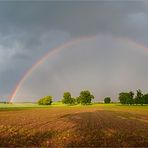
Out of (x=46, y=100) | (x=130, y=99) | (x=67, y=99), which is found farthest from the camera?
(x=130, y=99)

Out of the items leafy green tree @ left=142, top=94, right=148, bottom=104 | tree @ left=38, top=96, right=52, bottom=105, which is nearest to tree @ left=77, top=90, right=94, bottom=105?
tree @ left=38, top=96, right=52, bottom=105

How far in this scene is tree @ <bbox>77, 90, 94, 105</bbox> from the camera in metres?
190

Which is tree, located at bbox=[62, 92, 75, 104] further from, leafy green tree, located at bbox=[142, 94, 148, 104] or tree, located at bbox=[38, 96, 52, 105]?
leafy green tree, located at bbox=[142, 94, 148, 104]

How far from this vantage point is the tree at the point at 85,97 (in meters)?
190

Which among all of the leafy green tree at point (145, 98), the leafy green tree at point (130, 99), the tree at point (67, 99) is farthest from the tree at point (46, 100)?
the leafy green tree at point (145, 98)

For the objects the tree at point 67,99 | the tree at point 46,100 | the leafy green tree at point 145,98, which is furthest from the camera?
the tree at point 67,99

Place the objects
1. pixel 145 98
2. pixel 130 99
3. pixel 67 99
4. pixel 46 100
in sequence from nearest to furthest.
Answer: pixel 46 100 → pixel 145 98 → pixel 67 99 → pixel 130 99

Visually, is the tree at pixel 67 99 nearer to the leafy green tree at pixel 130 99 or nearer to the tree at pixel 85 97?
the tree at pixel 85 97

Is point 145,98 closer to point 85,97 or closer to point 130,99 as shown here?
point 130,99

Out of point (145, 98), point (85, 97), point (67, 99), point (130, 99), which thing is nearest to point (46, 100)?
point (67, 99)

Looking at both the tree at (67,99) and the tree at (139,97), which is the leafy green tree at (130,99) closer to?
the tree at (139,97)

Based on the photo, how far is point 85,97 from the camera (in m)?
191

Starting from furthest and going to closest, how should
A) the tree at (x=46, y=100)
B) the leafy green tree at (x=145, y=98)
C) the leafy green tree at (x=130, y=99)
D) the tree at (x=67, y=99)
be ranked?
the leafy green tree at (x=130, y=99), the tree at (x=67, y=99), the leafy green tree at (x=145, y=98), the tree at (x=46, y=100)

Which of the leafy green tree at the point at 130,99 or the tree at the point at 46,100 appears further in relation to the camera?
the leafy green tree at the point at 130,99
